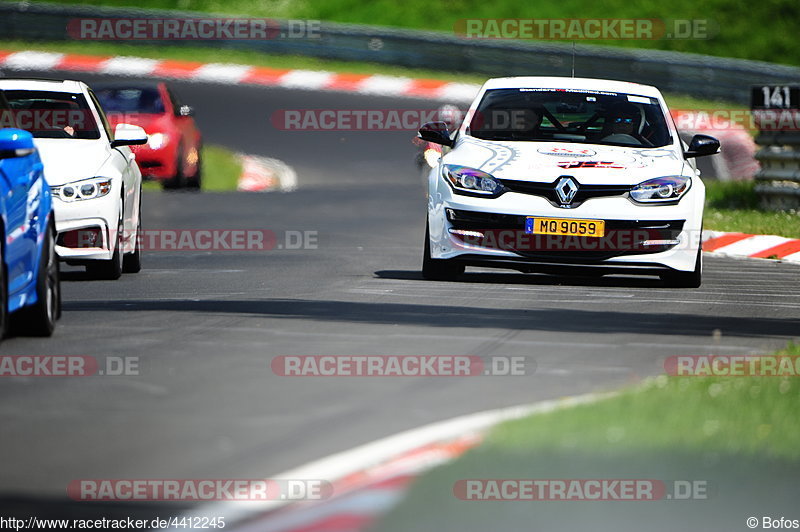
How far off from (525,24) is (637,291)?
88.7 feet

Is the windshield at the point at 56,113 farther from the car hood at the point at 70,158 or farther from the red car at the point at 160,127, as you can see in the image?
the red car at the point at 160,127

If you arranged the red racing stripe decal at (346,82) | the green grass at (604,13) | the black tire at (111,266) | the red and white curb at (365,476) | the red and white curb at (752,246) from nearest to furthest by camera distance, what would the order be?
the red and white curb at (365,476)
the black tire at (111,266)
the red and white curb at (752,246)
the red racing stripe decal at (346,82)
the green grass at (604,13)

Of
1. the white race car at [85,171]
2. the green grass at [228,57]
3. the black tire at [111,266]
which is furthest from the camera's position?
the green grass at [228,57]

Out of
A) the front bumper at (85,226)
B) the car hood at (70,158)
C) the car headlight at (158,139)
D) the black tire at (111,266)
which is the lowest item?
the car headlight at (158,139)

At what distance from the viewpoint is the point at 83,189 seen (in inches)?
515

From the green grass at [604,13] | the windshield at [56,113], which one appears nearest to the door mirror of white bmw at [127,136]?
the windshield at [56,113]

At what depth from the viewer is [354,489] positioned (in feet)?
19.5

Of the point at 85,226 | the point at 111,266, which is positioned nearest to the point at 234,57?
the point at 111,266

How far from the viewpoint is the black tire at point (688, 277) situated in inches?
532

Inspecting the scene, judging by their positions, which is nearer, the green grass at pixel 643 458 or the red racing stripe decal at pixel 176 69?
the green grass at pixel 643 458

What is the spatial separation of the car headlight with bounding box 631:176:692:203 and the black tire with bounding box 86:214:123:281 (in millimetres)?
3965

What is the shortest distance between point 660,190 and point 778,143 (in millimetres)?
7717

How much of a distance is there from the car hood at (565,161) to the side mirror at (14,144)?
4520 mm

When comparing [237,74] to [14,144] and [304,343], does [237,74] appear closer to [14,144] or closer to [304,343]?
[304,343]
